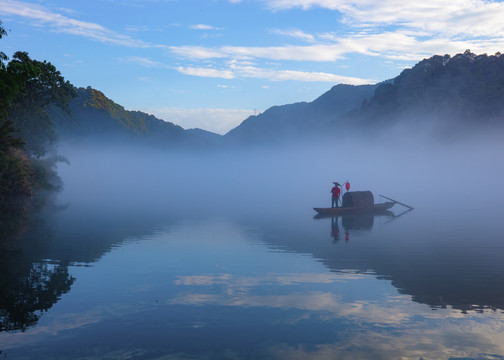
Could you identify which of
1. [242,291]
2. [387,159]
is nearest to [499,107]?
[387,159]

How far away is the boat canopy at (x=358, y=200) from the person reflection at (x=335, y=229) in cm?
437

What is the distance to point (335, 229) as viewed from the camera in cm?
3572

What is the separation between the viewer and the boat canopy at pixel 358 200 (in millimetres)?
48812

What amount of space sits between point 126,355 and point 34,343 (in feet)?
7.55

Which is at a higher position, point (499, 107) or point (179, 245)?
point (499, 107)

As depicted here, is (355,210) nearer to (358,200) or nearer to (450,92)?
(358,200)

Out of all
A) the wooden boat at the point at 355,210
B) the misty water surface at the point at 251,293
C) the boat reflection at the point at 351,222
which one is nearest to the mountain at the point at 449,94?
the wooden boat at the point at 355,210

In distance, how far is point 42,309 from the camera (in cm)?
1368

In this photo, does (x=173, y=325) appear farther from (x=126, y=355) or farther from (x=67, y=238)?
(x=67, y=238)

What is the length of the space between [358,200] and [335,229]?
14.0 meters

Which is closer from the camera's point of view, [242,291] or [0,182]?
[242,291]

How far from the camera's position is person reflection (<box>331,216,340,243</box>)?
3104cm

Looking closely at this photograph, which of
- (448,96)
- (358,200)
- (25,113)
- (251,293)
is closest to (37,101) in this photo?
(25,113)

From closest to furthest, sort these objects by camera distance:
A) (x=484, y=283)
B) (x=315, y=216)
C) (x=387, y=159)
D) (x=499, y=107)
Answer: (x=484, y=283) < (x=315, y=216) < (x=499, y=107) < (x=387, y=159)
